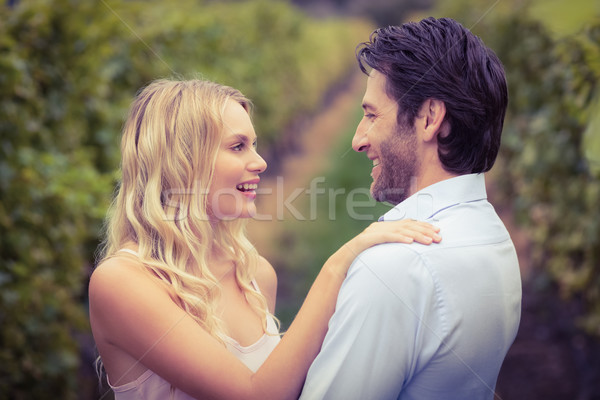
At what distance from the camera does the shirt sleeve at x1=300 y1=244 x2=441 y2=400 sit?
1649 mm

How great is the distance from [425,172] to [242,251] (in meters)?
1.00

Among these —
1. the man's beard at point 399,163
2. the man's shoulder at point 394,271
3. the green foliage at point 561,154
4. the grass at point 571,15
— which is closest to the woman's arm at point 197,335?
the man's shoulder at point 394,271

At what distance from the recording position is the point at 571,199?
476 cm

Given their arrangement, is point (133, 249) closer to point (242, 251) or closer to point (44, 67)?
point (242, 251)

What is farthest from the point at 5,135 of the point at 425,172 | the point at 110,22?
the point at 425,172

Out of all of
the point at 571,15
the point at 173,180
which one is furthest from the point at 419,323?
the point at 571,15

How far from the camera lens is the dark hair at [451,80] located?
187cm

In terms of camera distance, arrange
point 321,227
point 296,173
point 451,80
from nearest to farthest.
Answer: point 451,80, point 321,227, point 296,173

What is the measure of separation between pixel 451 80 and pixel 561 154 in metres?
3.48

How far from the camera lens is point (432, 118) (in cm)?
193

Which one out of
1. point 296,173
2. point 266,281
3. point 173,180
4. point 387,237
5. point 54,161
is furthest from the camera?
point 296,173

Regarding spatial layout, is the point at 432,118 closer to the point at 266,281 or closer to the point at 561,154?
the point at 266,281

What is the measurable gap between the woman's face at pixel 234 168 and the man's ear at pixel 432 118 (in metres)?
0.71

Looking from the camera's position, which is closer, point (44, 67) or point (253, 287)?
point (253, 287)
